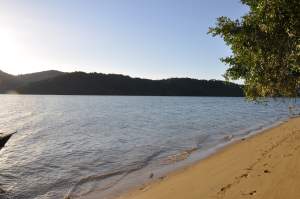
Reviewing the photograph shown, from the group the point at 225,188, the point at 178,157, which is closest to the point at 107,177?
the point at 178,157

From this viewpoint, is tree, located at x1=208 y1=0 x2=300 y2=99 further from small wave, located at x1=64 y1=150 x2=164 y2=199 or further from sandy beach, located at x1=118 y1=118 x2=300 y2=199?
small wave, located at x1=64 y1=150 x2=164 y2=199

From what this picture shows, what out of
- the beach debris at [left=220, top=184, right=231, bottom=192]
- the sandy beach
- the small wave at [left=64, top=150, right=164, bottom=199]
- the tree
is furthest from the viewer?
the small wave at [left=64, top=150, right=164, bottom=199]


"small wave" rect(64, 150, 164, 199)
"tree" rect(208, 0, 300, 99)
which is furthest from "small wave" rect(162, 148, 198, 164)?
"tree" rect(208, 0, 300, 99)

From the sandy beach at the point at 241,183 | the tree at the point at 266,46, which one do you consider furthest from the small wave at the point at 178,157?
the tree at the point at 266,46

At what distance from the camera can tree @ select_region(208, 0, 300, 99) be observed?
36.2 feet

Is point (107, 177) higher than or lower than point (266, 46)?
lower

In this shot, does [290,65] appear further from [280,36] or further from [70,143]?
[70,143]

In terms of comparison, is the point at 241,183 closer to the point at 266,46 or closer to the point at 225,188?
the point at 225,188

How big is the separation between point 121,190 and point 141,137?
24163 millimetres

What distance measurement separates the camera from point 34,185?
859 inches

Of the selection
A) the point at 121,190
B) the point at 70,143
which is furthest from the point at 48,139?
the point at 121,190

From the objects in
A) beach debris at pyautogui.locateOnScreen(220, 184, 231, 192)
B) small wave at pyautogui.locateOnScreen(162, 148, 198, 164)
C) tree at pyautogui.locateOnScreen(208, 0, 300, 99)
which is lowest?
small wave at pyautogui.locateOnScreen(162, 148, 198, 164)

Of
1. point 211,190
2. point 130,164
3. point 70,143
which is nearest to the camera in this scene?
point 211,190

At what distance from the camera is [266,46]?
12.5m
